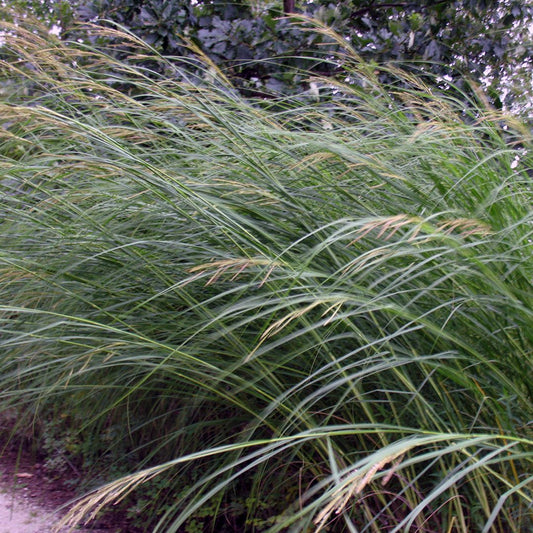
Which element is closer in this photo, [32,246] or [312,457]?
[312,457]

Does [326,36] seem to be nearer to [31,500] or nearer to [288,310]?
[288,310]

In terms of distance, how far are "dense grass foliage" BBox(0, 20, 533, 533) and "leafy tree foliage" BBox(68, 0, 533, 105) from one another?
2451mm

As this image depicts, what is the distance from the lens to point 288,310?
2.55m

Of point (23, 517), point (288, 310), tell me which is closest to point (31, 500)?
point (23, 517)

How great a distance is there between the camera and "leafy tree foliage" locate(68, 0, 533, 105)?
5613 mm

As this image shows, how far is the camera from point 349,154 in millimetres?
2658

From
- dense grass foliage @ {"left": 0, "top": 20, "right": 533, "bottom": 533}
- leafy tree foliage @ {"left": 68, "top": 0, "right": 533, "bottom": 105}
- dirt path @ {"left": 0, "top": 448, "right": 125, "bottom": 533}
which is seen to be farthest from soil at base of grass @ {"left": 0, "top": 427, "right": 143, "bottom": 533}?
leafy tree foliage @ {"left": 68, "top": 0, "right": 533, "bottom": 105}

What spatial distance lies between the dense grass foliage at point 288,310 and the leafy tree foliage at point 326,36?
96.5 inches

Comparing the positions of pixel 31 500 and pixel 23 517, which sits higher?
pixel 23 517

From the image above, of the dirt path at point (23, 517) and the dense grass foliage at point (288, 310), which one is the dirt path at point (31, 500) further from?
the dense grass foliage at point (288, 310)

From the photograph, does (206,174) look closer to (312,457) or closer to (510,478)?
(312,457)

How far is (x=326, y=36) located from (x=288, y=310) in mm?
3560

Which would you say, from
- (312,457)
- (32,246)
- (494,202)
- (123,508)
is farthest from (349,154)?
(123,508)

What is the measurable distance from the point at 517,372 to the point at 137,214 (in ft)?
5.61
